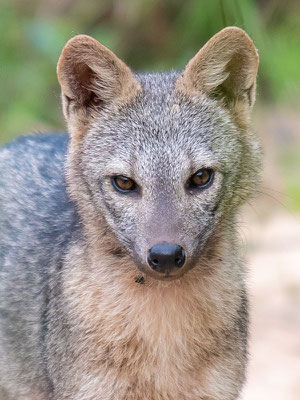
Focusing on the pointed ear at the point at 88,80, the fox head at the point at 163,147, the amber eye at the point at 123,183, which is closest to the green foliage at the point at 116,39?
the fox head at the point at 163,147

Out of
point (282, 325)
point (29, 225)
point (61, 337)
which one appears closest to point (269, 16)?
point (282, 325)

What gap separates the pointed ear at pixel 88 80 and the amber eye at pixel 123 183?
1.48 ft

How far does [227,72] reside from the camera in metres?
4.62

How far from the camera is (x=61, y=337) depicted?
4.66 metres

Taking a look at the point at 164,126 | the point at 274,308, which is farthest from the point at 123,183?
the point at 274,308

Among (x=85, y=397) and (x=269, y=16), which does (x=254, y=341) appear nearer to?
(x=85, y=397)

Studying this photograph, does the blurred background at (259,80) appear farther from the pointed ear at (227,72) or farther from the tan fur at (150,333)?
the pointed ear at (227,72)

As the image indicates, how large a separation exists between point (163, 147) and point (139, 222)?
38 cm

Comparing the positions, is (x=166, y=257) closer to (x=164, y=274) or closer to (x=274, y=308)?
(x=164, y=274)

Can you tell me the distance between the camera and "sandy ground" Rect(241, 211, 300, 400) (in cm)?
657

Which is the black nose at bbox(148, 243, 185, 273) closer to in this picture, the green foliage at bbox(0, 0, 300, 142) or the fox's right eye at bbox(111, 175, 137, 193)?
the fox's right eye at bbox(111, 175, 137, 193)

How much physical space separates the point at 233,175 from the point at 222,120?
31 centimetres

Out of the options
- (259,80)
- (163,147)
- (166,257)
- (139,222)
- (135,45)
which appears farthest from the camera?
(135,45)

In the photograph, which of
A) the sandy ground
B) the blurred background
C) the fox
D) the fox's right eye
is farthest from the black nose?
the blurred background
